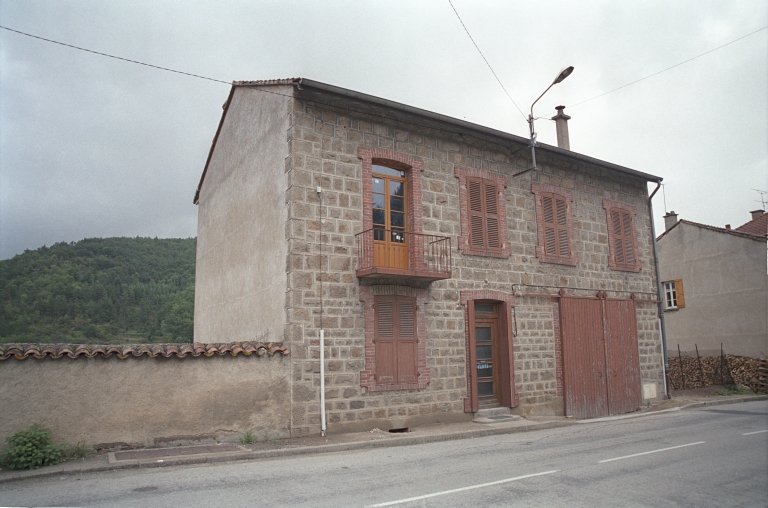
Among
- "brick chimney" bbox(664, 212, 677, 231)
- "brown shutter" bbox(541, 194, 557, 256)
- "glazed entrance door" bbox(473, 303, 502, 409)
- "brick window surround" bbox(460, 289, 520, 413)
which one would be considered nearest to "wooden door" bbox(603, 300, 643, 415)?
"brown shutter" bbox(541, 194, 557, 256)

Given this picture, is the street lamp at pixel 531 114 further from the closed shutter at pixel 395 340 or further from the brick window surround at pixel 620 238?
the closed shutter at pixel 395 340

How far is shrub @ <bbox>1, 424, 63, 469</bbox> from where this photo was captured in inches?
315

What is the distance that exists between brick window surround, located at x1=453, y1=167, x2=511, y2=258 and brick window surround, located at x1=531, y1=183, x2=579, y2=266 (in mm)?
1203

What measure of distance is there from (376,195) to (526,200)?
15.3ft

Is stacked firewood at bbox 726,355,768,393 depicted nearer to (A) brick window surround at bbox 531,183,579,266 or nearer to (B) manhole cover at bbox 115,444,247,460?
(A) brick window surround at bbox 531,183,579,266

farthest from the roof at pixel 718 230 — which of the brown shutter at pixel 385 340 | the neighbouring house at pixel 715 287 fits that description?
the brown shutter at pixel 385 340

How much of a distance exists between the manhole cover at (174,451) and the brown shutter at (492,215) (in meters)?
7.64

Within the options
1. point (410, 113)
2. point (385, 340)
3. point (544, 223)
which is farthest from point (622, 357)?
point (410, 113)

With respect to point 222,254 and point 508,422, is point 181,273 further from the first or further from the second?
point 508,422

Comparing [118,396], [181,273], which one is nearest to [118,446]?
[118,396]

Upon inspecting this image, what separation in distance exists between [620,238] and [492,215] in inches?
217

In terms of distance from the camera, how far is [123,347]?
9.35 m

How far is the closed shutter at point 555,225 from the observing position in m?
15.4

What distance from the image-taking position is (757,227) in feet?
80.8
